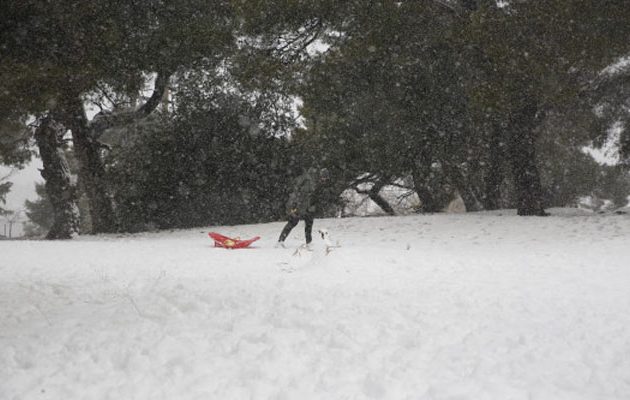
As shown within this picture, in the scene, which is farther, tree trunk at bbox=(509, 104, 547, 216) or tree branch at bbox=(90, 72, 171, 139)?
tree branch at bbox=(90, 72, 171, 139)

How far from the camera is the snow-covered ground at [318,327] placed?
4.16m

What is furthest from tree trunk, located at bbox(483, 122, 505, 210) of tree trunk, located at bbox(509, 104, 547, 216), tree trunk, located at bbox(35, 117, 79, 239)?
tree trunk, located at bbox(35, 117, 79, 239)

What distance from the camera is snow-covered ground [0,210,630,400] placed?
416cm

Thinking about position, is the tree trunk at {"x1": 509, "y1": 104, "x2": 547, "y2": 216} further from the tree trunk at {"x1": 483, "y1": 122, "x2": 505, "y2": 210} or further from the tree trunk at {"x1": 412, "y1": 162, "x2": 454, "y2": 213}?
the tree trunk at {"x1": 412, "y1": 162, "x2": 454, "y2": 213}

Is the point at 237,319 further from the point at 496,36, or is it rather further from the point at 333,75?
the point at 333,75

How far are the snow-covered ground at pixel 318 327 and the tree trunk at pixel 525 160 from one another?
572 cm

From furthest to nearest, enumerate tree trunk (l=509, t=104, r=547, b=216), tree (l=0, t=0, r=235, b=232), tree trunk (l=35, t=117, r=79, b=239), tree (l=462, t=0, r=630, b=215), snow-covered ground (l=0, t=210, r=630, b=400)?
tree trunk (l=35, t=117, r=79, b=239), tree trunk (l=509, t=104, r=547, b=216), tree (l=462, t=0, r=630, b=215), tree (l=0, t=0, r=235, b=232), snow-covered ground (l=0, t=210, r=630, b=400)

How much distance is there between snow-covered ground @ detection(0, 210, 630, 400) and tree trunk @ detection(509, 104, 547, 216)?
5.72 metres

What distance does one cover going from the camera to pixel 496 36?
483 inches

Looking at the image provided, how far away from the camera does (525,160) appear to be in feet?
50.3

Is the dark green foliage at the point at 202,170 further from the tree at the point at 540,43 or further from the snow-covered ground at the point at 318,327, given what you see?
the tree at the point at 540,43

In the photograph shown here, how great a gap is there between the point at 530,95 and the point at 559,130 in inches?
308

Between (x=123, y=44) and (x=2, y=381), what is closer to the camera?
(x=2, y=381)

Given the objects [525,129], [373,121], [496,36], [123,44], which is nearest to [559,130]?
[525,129]
